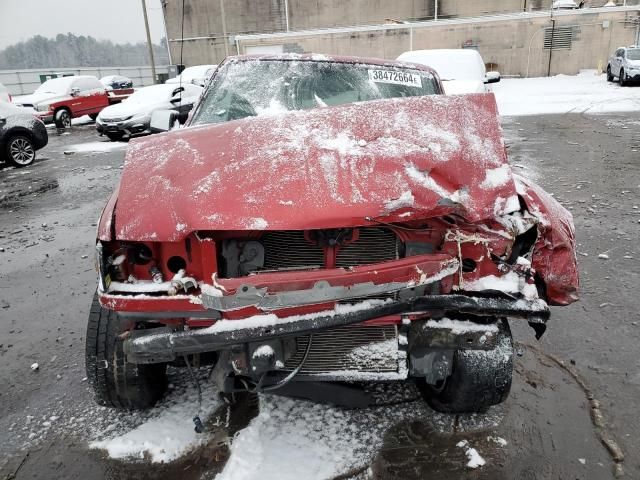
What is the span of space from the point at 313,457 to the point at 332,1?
109 feet

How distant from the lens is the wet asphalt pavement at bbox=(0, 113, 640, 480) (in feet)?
7.59

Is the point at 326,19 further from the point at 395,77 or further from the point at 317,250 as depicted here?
the point at 317,250

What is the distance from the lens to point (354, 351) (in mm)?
2256

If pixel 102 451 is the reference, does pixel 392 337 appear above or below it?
above

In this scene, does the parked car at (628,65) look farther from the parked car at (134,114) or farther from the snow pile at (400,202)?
the snow pile at (400,202)

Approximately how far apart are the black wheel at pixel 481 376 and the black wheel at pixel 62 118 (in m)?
17.4

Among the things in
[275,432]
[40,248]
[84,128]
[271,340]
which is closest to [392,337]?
[271,340]

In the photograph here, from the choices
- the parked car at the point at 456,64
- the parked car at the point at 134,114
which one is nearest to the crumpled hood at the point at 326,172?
the parked car at the point at 134,114

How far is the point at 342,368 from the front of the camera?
226cm

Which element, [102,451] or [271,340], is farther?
[102,451]

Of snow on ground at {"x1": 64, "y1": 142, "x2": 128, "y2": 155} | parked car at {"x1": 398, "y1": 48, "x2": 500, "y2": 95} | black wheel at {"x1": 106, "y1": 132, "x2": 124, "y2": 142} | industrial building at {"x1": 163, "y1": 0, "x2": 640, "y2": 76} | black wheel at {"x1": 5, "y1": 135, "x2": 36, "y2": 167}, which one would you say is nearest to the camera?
black wheel at {"x1": 5, "y1": 135, "x2": 36, "y2": 167}

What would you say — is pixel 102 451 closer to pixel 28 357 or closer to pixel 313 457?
pixel 313 457

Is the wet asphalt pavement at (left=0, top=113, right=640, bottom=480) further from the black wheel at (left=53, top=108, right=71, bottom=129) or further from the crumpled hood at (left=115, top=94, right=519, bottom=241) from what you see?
the black wheel at (left=53, top=108, right=71, bottom=129)

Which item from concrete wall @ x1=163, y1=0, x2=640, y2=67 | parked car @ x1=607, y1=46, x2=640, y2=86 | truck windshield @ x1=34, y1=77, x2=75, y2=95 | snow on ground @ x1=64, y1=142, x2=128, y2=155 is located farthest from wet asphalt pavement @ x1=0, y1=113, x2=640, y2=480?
concrete wall @ x1=163, y1=0, x2=640, y2=67
